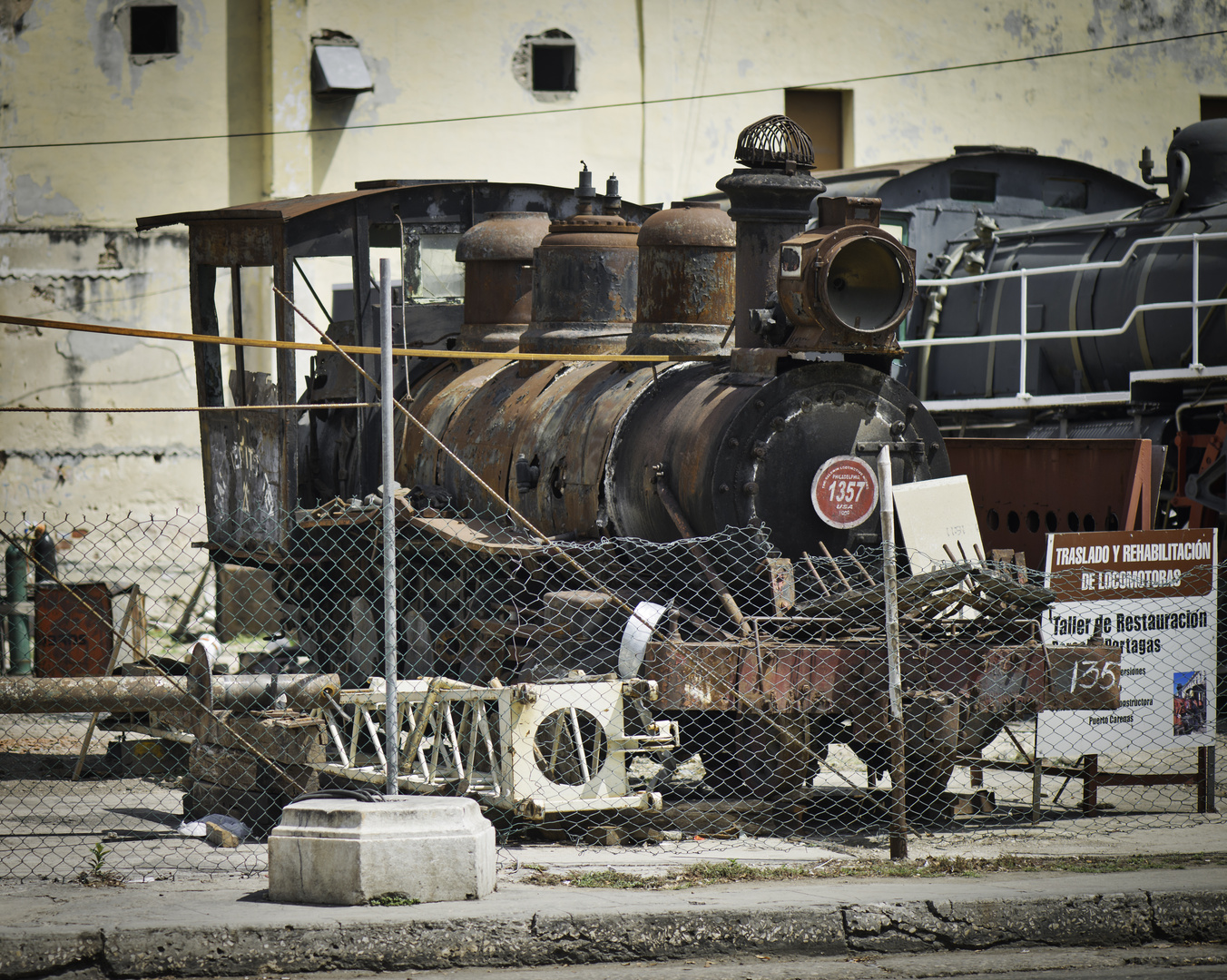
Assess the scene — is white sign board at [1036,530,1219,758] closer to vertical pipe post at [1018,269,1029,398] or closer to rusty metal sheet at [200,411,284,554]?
vertical pipe post at [1018,269,1029,398]

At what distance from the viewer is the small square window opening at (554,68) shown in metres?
17.0

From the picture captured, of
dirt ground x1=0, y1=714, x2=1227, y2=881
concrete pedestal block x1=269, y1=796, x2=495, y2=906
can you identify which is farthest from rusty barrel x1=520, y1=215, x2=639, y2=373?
concrete pedestal block x1=269, y1=796, x2=495, y2=906

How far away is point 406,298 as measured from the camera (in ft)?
34.1

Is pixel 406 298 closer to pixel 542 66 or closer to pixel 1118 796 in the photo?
pixel 1118 796

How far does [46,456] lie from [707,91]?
842cm

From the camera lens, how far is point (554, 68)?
17062 mm

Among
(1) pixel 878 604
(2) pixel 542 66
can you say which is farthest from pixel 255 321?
(1) pixel 878 604

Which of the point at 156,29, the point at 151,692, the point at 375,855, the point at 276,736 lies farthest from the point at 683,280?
the point at 156,29

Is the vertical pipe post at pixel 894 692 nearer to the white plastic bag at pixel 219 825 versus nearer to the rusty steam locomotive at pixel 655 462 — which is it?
the rusty steam locomotive at pixel 655 462

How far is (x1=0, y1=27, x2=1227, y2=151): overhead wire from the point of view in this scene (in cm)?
1522

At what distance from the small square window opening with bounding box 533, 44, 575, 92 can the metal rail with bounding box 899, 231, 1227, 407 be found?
6.55 m

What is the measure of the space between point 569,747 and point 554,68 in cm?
1164

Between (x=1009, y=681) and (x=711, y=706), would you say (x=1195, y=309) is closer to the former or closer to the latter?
(x=1009, y=681)

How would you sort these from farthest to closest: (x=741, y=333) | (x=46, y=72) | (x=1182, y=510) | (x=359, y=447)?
1. (x=46, y=72)
2. (x=1182, y=510)
3. (x=359, y=447)
4. (x=741, y=333)
